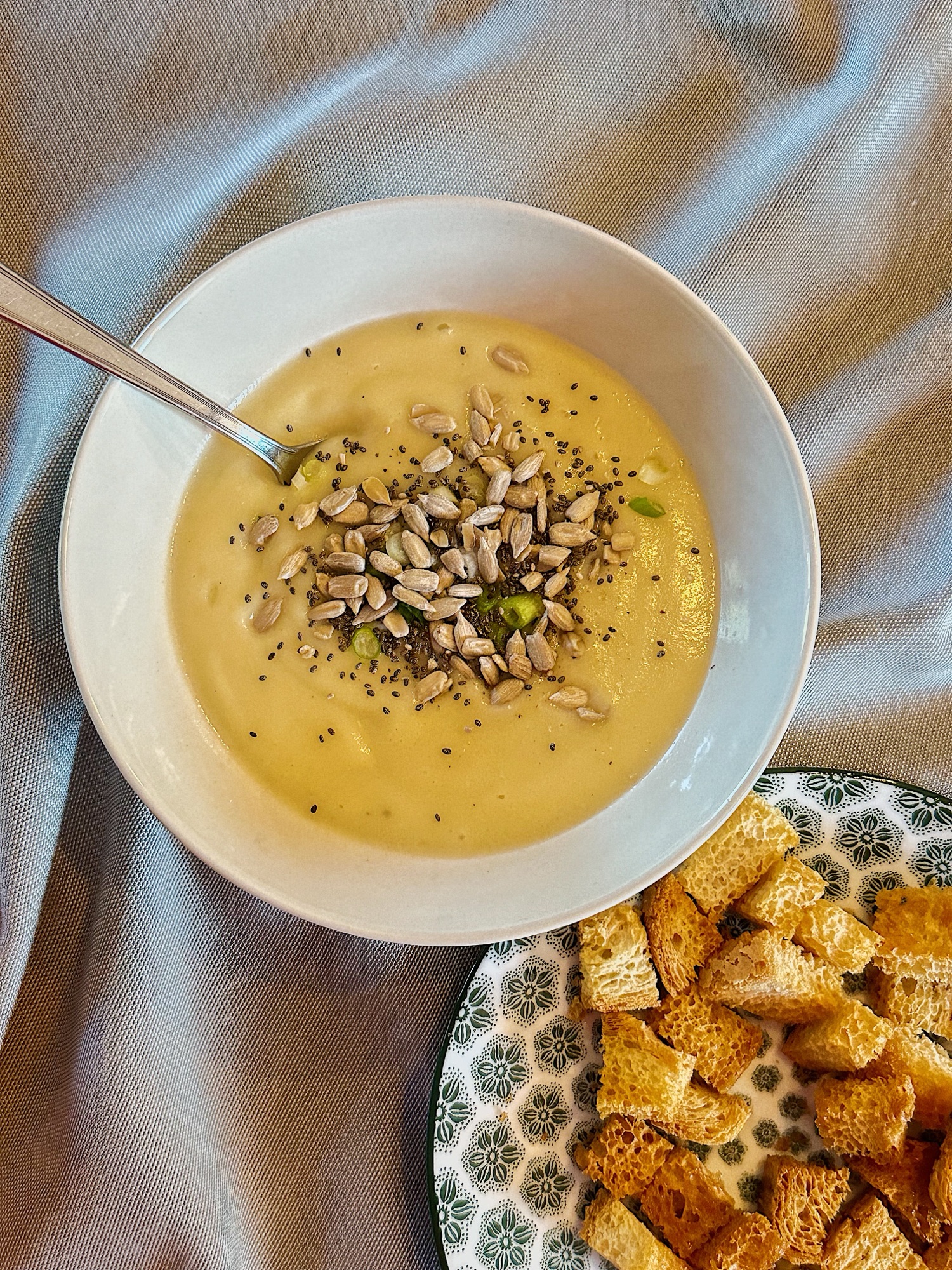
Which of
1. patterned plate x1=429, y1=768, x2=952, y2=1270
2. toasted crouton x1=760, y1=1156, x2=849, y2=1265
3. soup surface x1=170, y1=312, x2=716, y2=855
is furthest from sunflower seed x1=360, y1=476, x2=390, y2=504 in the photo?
toasted crouton x1=760, y1=1156, x2=849, y2=1265

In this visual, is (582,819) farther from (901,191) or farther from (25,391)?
(901,191)

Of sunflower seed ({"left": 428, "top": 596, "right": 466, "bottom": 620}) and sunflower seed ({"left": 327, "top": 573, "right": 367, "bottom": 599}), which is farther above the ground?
sunflower seed ({"left": 327, "top": 573, "right": 367, "bottom": 599})

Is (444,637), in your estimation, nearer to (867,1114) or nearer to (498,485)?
(498,485)

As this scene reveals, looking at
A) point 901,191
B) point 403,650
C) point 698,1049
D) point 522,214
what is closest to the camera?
point 522,214

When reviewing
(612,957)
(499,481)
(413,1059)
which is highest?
(499,481)

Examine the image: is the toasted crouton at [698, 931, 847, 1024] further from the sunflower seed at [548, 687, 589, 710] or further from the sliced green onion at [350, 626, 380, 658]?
the sliced green onion at [350, 626, 380, 658]

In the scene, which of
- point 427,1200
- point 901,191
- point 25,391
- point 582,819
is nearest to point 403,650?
point 582,819
